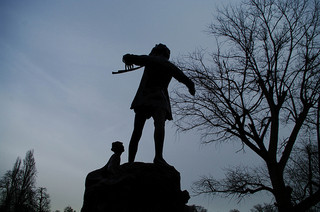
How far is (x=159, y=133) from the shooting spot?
10.7 feet

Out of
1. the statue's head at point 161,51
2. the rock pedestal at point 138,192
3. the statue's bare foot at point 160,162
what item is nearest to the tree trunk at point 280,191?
the rock pedestal at point 138,192

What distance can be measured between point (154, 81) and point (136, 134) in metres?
0.91

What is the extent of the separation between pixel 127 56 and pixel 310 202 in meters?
7.76

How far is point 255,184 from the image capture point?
9508mm

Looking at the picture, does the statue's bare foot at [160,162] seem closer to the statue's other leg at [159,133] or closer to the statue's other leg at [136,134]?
the statue's other leg at [159,133]

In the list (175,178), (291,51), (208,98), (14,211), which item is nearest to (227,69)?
(208,98)

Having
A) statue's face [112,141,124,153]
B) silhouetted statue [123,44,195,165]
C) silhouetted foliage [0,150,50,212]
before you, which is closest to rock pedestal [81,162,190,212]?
statue's face [112,141,124,153]

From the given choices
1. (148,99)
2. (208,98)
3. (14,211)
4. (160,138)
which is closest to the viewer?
(160,138)

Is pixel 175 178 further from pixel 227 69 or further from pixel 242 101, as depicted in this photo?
pixel 227 69

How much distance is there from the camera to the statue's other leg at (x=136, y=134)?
358cm

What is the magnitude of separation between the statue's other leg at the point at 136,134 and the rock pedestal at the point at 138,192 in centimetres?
60

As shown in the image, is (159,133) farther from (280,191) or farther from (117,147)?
(280,191)

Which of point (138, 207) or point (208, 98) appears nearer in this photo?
point (138, 207)

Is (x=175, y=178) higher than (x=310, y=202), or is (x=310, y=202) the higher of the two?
(x=310, y=202)
